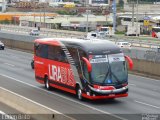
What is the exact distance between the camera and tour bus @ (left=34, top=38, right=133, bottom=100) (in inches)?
849

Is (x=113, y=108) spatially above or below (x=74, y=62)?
below

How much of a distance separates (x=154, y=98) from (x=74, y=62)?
4210mm

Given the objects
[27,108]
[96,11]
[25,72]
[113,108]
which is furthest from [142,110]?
[96,11]

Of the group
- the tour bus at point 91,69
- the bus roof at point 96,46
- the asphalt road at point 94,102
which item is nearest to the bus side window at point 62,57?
the tour bus at point 91,69

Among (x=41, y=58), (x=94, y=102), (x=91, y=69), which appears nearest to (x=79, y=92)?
(x=94, y=102)

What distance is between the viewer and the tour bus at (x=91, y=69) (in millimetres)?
21562

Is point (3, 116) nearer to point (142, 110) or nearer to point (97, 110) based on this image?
point (97, 110)

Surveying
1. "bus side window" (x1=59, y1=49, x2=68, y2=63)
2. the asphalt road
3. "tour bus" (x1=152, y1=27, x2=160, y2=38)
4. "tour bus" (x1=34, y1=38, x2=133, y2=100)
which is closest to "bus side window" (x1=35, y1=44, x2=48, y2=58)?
"tour bus" (x1=34, y1=38, x2=133, y2=100)

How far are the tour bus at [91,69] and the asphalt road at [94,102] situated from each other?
0.57 m

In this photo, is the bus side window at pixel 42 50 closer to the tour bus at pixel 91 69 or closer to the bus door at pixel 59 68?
the bus door at pixel 59 68

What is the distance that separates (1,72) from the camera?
35.5 meters

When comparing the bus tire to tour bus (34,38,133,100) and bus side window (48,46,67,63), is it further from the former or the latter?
bus side window (48,46,67,63)

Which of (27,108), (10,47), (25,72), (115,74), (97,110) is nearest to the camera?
(27,108)

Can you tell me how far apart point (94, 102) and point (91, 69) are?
1.76 m
